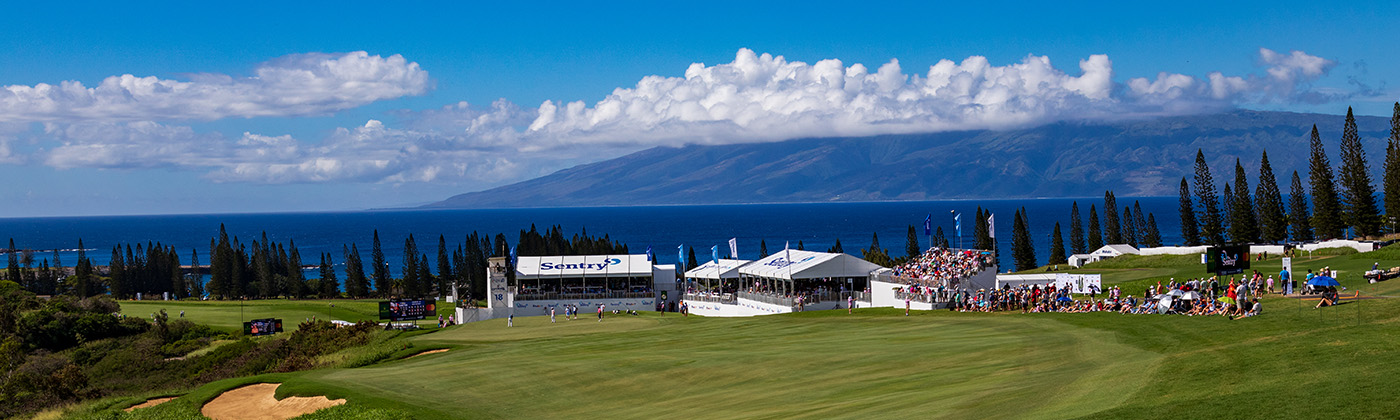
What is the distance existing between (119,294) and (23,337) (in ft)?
239

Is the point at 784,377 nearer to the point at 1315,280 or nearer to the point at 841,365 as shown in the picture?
the point at 841,365

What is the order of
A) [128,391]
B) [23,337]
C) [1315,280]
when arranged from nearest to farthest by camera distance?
[1315,280] → [128,391] → [23,337]

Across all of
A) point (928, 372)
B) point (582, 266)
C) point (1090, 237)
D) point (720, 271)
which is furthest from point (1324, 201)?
point (928, 372)

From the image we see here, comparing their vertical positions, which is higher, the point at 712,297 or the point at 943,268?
the point at 943,268

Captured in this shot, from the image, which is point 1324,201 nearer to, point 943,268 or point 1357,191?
point 1357,191

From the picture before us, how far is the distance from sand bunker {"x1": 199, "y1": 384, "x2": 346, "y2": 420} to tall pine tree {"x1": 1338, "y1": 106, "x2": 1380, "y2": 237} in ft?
290

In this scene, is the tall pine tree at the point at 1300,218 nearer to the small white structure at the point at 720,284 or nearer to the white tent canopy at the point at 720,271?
the small white structure at the point at 720,284

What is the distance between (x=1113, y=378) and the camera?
73.1 feet

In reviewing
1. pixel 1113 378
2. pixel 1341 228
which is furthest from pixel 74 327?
pixel 1341 228

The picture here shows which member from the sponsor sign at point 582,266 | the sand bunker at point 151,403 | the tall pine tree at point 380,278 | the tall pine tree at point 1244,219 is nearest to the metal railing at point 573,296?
the sponsor sign at point 582,266

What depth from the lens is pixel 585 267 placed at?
68.5 meters

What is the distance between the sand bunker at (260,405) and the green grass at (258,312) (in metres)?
40.3

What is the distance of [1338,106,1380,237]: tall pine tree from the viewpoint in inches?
3472

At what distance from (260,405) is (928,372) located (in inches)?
700
